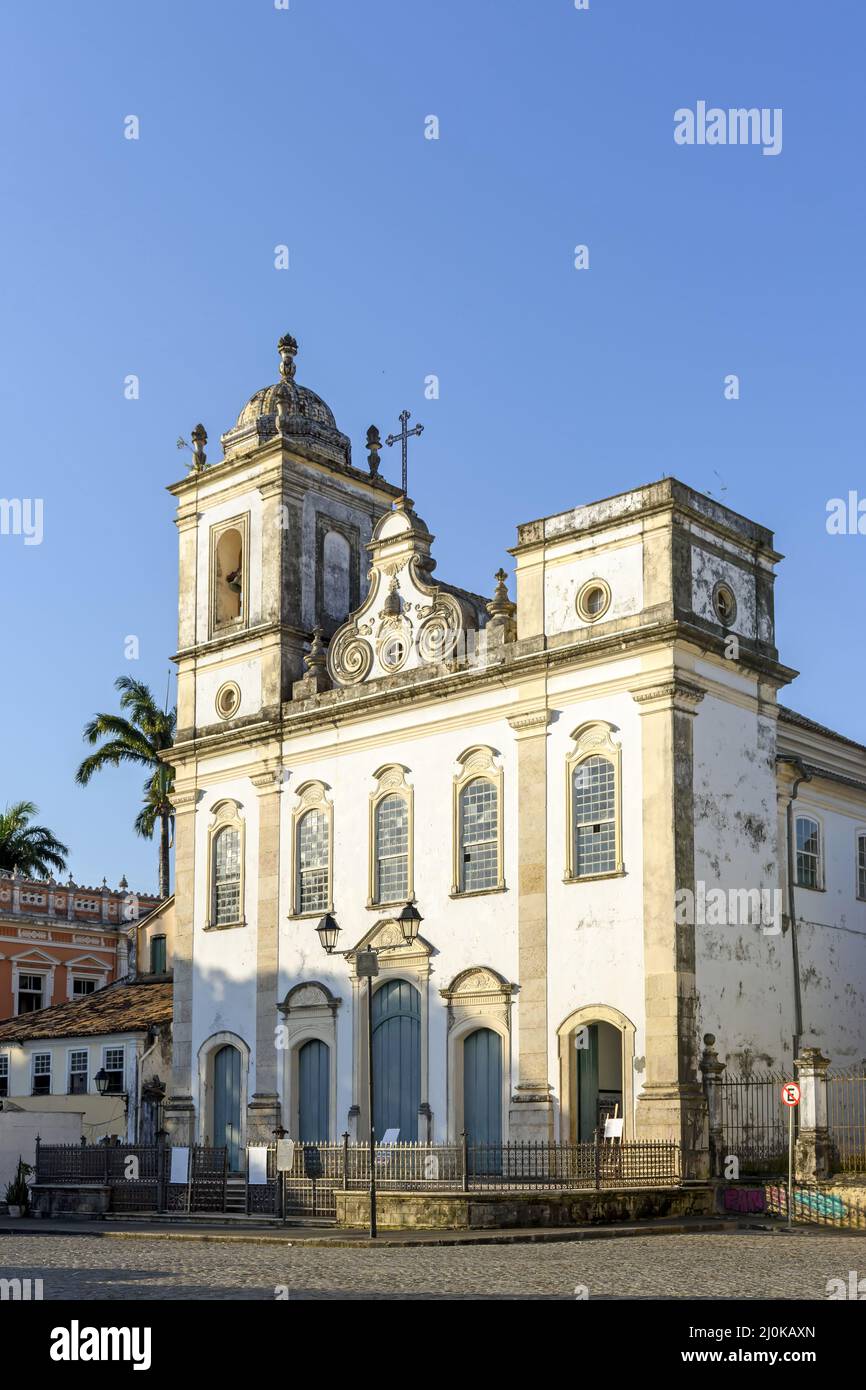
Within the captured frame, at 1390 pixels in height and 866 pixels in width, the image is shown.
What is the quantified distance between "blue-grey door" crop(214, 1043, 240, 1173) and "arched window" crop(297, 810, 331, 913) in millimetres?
3419

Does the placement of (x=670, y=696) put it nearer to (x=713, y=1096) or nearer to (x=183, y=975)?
(x=713, y=1096)

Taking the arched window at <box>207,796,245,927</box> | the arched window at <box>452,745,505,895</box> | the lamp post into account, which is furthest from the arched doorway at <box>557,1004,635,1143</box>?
the arched window at <box>207,796,245,927</box>

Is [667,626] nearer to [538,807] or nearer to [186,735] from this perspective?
[538,807]

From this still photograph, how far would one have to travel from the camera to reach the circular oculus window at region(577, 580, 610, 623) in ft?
87.0

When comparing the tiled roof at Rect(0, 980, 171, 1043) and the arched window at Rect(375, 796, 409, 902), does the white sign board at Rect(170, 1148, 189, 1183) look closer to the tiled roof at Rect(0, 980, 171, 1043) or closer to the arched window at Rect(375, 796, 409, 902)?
the arched window at Rect(375, 796, 409, 902)

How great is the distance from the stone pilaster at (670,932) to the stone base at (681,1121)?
0.6 inches

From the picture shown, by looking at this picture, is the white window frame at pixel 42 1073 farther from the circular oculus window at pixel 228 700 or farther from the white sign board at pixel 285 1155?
the white sign board at pixel 285 1155

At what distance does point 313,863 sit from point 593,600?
773cm

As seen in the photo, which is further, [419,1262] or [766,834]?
[766,834]

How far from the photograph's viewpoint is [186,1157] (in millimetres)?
24562

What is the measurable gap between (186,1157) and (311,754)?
882 centimetres
